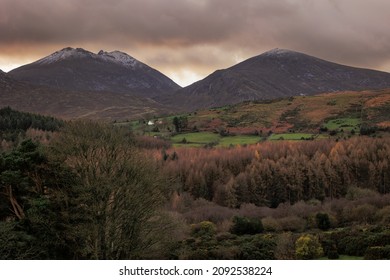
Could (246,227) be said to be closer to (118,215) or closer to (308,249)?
(308,249)

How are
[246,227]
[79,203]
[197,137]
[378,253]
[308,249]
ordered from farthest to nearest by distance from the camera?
[197,137], [246,227], [308,249], [378,253], [79,203]

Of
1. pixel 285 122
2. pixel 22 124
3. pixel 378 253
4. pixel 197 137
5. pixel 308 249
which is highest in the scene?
pixel 22 124

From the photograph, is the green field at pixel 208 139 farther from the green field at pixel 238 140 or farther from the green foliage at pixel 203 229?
the green foliage at pixel 203 229

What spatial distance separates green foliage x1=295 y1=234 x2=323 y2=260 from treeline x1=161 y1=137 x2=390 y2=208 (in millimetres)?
46028

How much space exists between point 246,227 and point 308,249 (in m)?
22.9

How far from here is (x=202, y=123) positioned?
520 feet

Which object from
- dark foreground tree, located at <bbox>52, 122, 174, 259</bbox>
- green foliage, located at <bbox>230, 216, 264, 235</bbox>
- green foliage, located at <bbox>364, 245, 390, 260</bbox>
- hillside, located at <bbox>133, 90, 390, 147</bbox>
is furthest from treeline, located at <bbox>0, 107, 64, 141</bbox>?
green foliage, located at <bbox>364, 245, 390, 260</bbox>

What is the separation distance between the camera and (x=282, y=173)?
9138cm

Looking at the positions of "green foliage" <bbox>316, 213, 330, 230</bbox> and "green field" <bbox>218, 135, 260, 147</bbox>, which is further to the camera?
"green field" <bbox>218, 135, 260, 147</bbox>

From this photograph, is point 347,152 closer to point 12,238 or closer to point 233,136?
point 233,136

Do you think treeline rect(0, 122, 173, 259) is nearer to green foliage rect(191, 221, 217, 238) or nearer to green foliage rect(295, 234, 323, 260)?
green foliage rect(295, 234, 323, 260)

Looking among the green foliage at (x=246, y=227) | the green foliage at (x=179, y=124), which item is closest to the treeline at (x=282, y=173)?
the green foliage at (x=246, y=227)

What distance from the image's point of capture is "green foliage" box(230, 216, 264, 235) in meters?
59.5

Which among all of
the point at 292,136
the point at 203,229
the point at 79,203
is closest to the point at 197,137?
the point at 292,136
